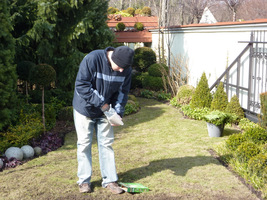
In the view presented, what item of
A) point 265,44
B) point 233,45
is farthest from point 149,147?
point 233,45

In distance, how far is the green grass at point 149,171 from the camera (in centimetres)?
441

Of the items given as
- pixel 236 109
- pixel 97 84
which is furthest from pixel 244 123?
pixel 97 84

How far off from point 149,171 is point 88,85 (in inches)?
75.9

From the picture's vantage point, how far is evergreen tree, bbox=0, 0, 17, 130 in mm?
6328

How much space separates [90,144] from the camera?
4.35m

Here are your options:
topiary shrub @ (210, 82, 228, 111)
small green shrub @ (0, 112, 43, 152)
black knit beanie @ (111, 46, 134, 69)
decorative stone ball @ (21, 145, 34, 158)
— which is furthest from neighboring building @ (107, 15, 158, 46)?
black knit beanie @ (111, 46, 134, 69)

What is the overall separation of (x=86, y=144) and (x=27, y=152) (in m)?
2.12

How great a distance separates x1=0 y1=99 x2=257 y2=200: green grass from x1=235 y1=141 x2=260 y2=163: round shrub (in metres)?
0.31

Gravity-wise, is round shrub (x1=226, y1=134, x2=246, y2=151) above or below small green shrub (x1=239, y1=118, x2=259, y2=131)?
above

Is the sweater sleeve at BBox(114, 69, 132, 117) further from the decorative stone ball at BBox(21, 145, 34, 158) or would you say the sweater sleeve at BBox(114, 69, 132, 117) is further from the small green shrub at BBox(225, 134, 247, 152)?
the decorative stone ball at BBox(21, 145, 34, 158)

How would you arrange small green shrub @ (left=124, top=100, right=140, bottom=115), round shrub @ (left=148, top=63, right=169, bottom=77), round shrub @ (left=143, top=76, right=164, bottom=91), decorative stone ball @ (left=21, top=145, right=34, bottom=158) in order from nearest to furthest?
1. decorative stone ball @ (left=21, top=145, right=34, bottom=158)
2. small green shrub @ (left=124, top=100, right=140, bottom=115)
3. round shrub @ (left=143, top=76, right=164, bottom=91)
4. round shrub @ (left=148, top=63, right=169, bottom=77)

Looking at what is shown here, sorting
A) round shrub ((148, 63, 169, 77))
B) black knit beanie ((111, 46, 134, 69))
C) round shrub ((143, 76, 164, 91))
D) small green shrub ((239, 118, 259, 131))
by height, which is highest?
black knit beanie ((111, 46, 134, 69))

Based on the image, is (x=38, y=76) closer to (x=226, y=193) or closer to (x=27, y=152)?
(x=27, y=152)

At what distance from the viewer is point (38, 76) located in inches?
280
